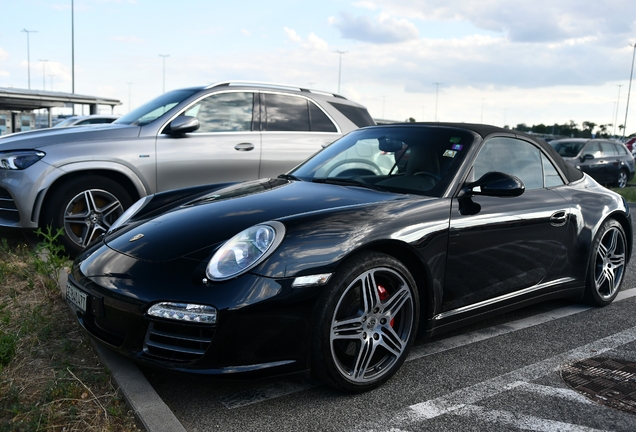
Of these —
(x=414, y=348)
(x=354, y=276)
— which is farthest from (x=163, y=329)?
(x=414, y=348)

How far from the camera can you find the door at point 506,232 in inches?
141

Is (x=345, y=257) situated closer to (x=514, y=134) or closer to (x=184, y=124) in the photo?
(x=514, y=134)

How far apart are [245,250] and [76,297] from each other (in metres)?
0.97

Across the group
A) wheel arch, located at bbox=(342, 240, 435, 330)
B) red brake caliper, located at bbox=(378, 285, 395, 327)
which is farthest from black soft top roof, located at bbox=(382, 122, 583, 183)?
red brake caliper, located at bbox=(378, 285, 395, 327)

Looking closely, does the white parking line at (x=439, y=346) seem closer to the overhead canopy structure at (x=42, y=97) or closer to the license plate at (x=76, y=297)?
the license plate at (x=76, y=297)

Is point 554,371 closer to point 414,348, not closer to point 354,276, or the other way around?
point 414,348

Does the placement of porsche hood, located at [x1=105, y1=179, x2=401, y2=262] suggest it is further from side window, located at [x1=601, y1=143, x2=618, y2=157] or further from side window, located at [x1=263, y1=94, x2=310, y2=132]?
side window, located at [x1=601, y1=143, x2=618, y2=157]

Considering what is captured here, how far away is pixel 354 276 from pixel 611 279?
291 centimetres

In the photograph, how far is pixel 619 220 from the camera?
5020mm

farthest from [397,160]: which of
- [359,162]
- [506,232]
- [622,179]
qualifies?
[622,179]

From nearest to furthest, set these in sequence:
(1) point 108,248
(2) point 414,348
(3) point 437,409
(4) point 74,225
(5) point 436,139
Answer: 1. (3) point 437,409
2. (1) point 108,248
3. (2) point 414,348
4. (5) point 436,139
5. (4) point 74,225

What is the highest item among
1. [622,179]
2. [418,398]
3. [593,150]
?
[593,150]

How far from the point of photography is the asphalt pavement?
2.79m

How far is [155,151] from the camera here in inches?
233
